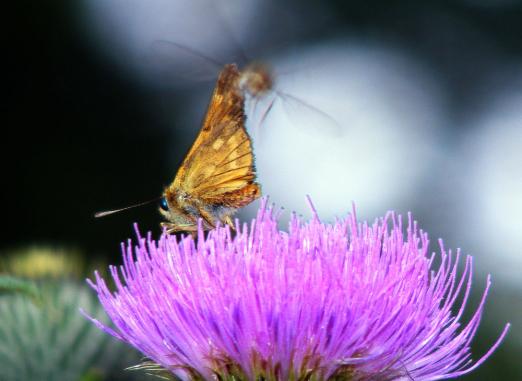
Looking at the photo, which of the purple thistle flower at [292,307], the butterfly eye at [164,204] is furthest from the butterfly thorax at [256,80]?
the purple thistle flower at [292,307]

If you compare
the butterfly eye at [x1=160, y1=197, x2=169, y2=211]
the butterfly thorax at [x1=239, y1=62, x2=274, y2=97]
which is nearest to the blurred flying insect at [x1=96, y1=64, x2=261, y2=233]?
the butterfly eye at [x1=160, y1=197, x2=169, y2=211]

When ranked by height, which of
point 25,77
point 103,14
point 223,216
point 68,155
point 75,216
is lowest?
point 223,216

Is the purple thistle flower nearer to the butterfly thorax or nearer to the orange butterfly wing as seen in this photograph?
the orange butterfly wing

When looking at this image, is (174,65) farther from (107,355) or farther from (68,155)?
(107,355)

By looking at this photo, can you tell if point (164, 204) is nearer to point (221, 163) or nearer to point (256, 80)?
point (221, 163)

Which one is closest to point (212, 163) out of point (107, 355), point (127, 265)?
point (127, 265)

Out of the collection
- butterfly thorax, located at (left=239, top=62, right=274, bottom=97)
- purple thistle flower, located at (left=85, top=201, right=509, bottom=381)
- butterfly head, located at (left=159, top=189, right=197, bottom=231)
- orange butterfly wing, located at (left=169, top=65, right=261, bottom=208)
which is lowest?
purple thistle flower, located at (left=85, top=201, right=509, bottom=381)
